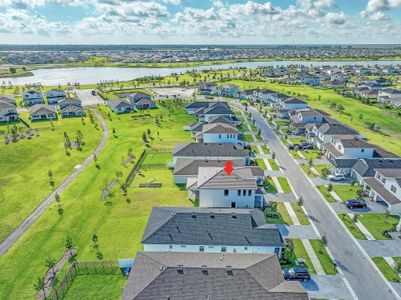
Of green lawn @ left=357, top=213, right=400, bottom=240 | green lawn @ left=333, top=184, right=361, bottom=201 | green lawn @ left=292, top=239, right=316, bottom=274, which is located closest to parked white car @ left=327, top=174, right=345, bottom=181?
green lawn @ left=333, top=184, right=361, bottom=201

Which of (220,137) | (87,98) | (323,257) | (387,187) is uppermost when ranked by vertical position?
(220,137)

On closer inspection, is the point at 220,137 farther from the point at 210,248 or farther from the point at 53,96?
the point at 53,96

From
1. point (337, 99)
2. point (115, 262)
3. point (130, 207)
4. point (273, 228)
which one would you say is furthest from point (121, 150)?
point (337, 99)

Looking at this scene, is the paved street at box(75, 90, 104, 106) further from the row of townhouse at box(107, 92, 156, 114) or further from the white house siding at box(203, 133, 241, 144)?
the white house siding at box(203, 133, 241, 144)

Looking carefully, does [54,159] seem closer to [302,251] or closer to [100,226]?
[100,226]

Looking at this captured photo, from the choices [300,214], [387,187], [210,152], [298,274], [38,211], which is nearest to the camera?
[298,274]

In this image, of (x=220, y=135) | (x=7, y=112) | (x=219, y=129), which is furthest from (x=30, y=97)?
(x=220, y=135)
